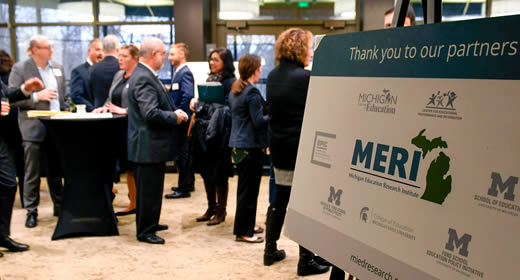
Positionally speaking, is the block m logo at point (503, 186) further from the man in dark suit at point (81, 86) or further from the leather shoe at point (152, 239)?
the man in dark suit at point (81, 86)

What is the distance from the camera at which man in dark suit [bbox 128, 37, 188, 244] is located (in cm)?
324

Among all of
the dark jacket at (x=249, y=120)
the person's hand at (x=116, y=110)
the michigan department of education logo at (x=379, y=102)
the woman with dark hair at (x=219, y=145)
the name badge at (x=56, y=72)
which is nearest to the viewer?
the michigan department of education logo at (x=379, y=102)

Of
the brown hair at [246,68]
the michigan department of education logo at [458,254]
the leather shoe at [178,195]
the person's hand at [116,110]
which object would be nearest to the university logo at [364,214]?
the michigan department of education logo at [458,254]

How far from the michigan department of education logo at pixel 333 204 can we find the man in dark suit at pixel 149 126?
2.19 metres

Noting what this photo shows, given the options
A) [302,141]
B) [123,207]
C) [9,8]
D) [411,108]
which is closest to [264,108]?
[123,207]

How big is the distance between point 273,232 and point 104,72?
2.49 m

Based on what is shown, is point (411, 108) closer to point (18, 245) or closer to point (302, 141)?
point (302, 141)

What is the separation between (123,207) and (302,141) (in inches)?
140

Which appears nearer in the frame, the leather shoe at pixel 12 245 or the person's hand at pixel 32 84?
the leather shoe at pixel 12 245

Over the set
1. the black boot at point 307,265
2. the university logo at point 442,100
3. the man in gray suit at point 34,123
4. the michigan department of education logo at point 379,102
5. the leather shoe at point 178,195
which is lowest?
the leather shoe at point 178,195

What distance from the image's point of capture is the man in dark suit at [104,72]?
14.6 feet

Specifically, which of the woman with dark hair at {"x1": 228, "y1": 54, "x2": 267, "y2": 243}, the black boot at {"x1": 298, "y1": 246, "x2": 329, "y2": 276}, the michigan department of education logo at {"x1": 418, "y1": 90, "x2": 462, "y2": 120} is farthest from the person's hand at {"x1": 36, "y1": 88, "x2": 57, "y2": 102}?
the michigan department of education logo at {"x1": 418, "y1": 90, "x2": 462, "y2": 120}

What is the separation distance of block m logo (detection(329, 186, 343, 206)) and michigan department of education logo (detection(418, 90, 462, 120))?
0.32 meters

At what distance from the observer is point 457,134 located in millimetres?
908
